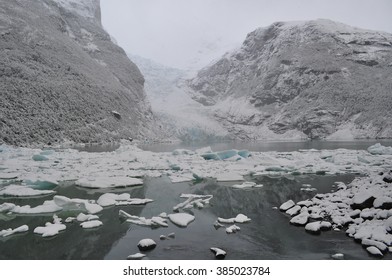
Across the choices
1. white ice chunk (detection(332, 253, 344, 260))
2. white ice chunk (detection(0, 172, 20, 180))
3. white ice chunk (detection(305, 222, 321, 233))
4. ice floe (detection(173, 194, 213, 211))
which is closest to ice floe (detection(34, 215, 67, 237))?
ice floe (detection(173, 194, 213, 211))

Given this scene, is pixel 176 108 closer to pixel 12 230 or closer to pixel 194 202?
pixel 194 202

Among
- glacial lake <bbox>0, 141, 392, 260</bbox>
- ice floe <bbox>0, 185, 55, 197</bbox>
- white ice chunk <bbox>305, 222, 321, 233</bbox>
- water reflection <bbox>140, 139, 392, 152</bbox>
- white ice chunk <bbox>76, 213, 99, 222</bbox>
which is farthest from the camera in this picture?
water reflection <bbox>140, 139, 392, 152</bbox>

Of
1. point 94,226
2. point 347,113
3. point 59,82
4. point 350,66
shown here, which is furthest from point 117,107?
point 350,66

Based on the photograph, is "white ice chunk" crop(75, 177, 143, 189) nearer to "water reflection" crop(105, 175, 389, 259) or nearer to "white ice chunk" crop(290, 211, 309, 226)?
"water reflection" crop(105, 175, 389, 259)

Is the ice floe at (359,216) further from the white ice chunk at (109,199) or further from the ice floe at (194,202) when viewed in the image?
the white ice chunk at (109,199)

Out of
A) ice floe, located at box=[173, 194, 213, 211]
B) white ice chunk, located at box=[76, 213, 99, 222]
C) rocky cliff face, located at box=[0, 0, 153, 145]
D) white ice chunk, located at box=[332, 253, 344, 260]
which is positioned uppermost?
rocky cliff face, located at box=[0, 0, 153, 145]

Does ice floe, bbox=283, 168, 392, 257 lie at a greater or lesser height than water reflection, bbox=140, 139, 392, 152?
greater

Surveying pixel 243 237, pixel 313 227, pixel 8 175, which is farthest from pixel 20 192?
pixel 313 227
